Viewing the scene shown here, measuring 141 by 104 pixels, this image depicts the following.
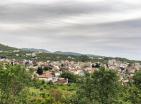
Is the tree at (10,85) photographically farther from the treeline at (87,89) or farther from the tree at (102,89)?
the tree at (102,89)

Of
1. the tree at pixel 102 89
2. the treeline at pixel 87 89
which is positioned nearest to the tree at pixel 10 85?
the treeline at pixel 87 89

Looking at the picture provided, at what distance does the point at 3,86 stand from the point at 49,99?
28.2 metres

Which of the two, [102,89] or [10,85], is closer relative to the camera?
[102,89]

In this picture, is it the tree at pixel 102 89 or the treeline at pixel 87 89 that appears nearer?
the tree at pixel 102 89

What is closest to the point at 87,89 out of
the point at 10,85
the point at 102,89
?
the point at 102,89

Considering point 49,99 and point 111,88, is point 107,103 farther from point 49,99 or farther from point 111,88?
point 49,99

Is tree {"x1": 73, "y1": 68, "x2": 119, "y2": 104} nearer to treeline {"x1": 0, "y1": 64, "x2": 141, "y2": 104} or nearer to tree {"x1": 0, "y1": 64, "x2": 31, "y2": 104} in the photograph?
treeline {"x1": 0, "y1": 64, "x2": 141, "y2": 104}

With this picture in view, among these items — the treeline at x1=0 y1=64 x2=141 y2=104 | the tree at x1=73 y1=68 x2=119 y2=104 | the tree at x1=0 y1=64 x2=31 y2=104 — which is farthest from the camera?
the tree at x1=0 y1=64 x2=31 y2=104

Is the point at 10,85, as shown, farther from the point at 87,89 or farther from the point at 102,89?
the point at 102,89

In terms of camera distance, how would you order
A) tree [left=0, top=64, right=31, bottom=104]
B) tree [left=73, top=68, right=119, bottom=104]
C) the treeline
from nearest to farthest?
tree [left=73, top=68, right=119, bottom=104], the treeline, tree [left=0, top=64, right=31, bottom=104]

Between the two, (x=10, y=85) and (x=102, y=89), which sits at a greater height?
(x=102, y=89)

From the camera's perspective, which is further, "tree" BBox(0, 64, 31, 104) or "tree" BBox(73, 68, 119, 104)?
"tree" BBox(0, 64, 31, 104)

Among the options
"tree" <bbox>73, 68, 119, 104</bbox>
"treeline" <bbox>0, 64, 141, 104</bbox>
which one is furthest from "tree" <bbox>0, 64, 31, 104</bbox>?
"tree" <bbox>73, 68, 119, 104</bbox>

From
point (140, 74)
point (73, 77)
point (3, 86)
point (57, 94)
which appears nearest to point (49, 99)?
point (57, 94)
